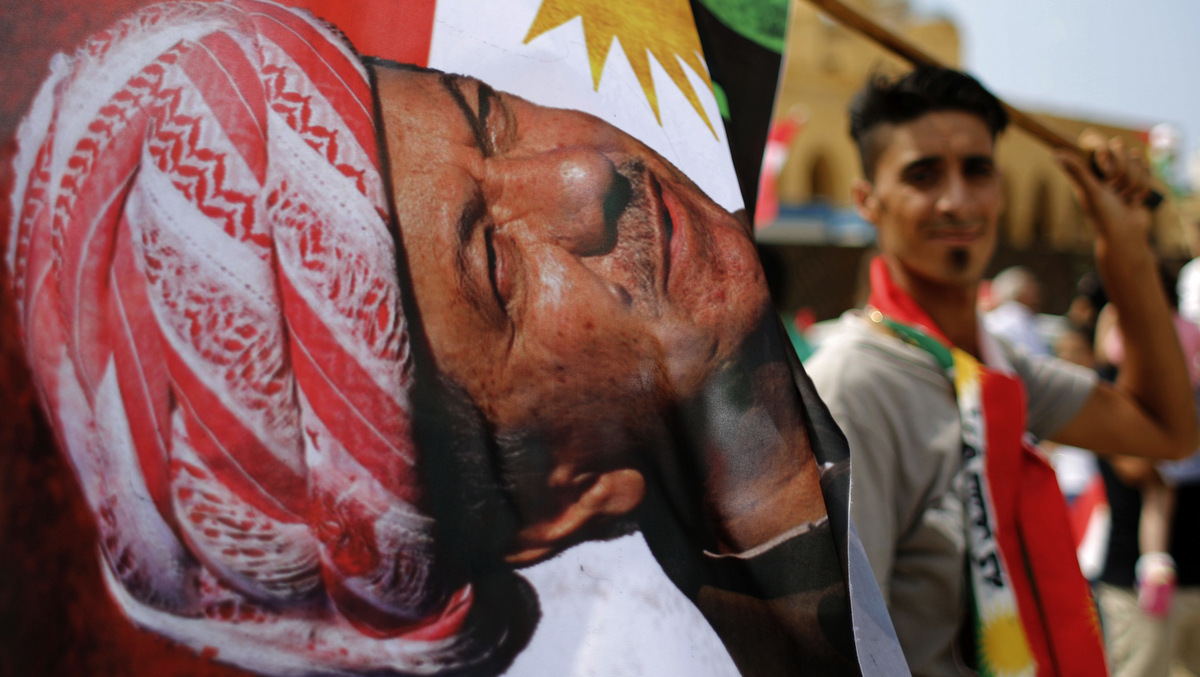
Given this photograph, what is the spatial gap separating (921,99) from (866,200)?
0.21 metres

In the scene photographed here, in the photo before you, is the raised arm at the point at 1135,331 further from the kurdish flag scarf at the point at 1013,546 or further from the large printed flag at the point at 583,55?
the large printed flag at the point at 583,55

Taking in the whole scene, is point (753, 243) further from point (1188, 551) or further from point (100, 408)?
point (1188, 551)

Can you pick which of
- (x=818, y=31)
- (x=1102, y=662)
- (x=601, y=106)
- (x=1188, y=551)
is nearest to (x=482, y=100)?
(x=601, y=106)

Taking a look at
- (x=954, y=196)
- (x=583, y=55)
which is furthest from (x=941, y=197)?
(x=583, y=55)

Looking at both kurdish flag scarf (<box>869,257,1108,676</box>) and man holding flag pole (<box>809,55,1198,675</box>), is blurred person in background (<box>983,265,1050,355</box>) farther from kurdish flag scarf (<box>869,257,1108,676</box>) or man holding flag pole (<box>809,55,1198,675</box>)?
kurdish flag scarf (<box>869,257,1108,676</box>)

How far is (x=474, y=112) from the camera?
3.46 feet

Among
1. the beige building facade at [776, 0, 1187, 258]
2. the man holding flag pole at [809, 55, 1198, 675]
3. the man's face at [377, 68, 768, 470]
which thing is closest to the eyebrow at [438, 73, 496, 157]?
the man's face at [377, 68, 768, 470]

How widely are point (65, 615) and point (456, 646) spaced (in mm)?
359

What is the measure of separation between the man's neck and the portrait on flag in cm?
72

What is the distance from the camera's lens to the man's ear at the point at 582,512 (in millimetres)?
980

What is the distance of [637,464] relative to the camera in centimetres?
103

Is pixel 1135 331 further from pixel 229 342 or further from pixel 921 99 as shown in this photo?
pixel 229 342

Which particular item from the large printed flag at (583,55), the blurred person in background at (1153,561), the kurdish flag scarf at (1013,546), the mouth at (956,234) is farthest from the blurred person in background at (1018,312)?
the large printed flag at (583,55)

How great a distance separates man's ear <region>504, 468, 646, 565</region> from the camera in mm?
980
